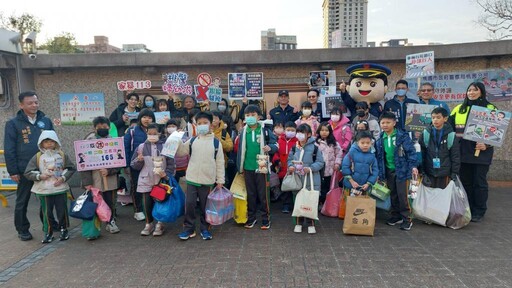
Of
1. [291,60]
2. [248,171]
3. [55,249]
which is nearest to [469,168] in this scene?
[248,171]

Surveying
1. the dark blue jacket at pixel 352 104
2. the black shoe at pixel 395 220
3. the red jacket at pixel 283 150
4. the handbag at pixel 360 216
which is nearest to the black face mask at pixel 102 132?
the red jacket at pixel 283 150

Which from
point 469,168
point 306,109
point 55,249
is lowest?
point 55,249

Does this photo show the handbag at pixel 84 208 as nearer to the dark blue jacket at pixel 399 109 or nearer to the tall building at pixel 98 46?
the dark blue jacket at pixel 399 109

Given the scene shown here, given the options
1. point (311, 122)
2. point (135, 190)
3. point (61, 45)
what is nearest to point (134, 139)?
point (135, 190)

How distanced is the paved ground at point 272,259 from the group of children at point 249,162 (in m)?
0.31

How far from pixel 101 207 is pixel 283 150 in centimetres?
307

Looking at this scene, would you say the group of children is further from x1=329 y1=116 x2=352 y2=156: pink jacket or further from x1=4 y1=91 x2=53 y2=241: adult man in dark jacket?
x1=4 y1=91 x2=53 y2=241: adult man in dark jacket

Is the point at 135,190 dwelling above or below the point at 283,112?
below

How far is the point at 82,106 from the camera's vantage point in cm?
852

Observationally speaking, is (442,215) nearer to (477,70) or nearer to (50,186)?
(477,70)

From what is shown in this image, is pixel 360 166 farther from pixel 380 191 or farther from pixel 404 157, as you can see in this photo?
pixel 404 157

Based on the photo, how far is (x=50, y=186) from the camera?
15.6 ft

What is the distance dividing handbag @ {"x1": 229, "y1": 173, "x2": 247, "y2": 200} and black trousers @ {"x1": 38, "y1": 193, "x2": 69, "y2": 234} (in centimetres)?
256

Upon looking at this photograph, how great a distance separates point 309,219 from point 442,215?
206 cm
